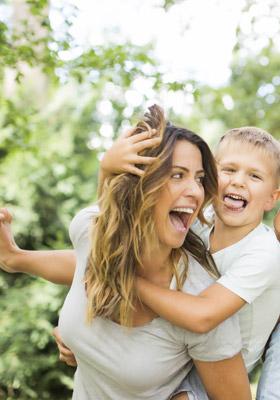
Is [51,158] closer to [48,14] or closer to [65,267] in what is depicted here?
[48,14]

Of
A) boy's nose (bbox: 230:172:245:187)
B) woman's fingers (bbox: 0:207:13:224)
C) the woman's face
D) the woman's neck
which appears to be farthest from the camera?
woman's fingers (bbox: 0:207:13:224)

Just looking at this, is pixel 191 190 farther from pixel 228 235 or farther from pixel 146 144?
pixel 228 235

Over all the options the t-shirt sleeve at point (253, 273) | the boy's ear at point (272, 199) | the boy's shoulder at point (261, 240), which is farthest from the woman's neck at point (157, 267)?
the boy's ear at point (272, 199)

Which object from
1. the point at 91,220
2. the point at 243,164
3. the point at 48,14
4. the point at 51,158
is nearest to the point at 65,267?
the point at 91,220

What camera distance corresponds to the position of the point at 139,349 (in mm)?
2203

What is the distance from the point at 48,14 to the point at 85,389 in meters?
2.44

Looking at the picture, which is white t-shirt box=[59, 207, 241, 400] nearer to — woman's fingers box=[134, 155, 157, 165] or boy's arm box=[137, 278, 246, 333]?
boy's arm box=[137, 278, 246, 333]

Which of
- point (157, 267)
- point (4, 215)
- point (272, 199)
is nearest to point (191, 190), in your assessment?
point (157, 267)

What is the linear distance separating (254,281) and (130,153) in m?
0.64

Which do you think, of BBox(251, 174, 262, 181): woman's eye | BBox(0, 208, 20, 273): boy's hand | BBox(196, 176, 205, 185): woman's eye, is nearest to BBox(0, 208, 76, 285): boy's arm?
BBox(0, 208, 20, 273): boy's hand

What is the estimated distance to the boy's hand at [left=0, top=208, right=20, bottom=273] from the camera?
2.76 m

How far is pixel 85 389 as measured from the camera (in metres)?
2.42

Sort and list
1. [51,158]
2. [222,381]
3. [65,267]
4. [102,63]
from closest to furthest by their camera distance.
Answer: [222,381], [65,267], [102,63], [51,158]

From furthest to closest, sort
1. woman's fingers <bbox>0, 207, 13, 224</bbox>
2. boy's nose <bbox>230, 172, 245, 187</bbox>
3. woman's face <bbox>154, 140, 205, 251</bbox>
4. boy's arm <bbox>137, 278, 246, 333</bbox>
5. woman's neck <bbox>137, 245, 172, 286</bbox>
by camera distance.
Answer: woman's fingers <bbox>0, 207, 13, 224</bbox> → boy's nose <bbox>230, 172, 245, 187</bbox> → woman's neck <bbox>137, 245, 172, 286</bbox> → woman's face <bbox>154, 140, 205, 251</bbox> → boy's arm <bbox>137, 278, 246, 333</bbox>
